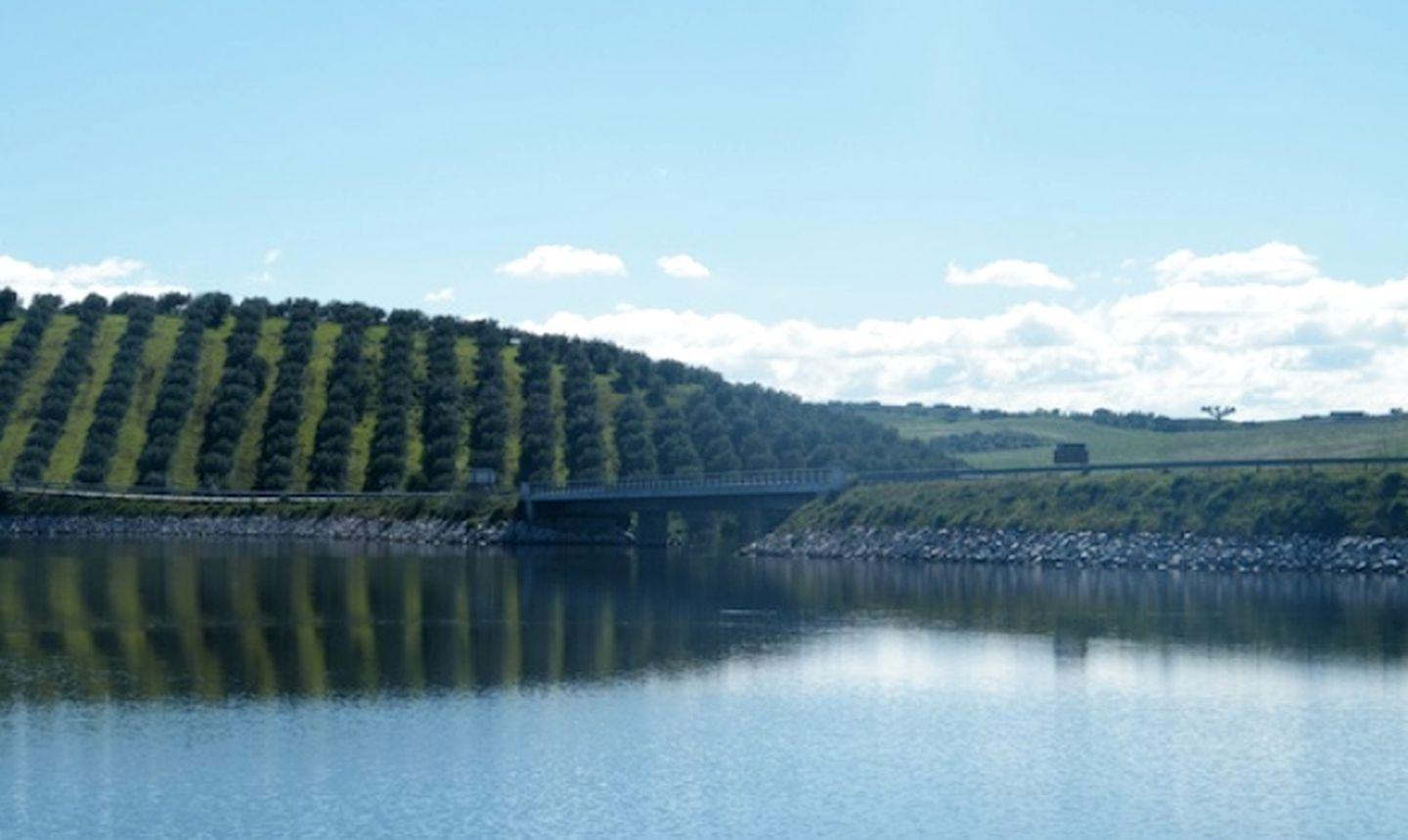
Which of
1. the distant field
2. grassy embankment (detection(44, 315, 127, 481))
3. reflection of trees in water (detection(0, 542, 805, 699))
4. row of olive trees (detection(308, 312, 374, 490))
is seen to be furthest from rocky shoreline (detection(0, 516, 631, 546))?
the distant field

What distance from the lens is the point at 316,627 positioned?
8031 cm

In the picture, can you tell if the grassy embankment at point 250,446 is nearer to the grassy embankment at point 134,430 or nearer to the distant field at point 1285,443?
the grassy embankment at point 134,430

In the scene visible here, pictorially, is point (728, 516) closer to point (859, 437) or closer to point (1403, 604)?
point (859, 437)

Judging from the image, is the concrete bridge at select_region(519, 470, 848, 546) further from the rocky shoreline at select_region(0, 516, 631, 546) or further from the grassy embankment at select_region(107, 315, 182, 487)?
the grassy embankment at select_region(107, 315, 182, 487)

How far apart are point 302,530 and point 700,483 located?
43258mm

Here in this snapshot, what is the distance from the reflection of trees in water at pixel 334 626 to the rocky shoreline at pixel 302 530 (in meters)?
29.9

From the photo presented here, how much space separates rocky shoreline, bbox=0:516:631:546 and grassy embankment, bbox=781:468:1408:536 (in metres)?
27.3

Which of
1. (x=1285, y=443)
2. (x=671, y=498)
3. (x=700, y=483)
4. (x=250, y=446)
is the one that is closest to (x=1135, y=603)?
(x=671, y=498)

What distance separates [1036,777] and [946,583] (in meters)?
62.5

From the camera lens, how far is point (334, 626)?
A: 81.4m

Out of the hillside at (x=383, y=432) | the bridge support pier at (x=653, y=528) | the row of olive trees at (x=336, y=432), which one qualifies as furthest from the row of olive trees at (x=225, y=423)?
the bridge support pier at (x=653, y=528)

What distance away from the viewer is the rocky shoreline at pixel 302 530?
15950cm

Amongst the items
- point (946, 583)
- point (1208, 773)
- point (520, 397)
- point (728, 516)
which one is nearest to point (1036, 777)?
point (1208, 773)

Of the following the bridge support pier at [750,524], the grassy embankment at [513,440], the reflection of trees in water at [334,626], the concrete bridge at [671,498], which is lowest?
the reflection of trees in water at [334,626]
